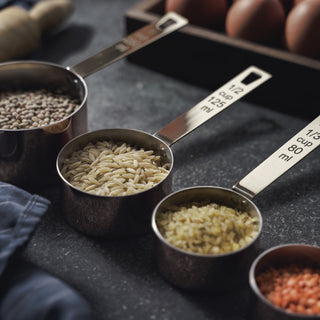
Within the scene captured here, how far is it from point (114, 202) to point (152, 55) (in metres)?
0.60

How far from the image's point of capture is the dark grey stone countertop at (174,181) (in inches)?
30.5

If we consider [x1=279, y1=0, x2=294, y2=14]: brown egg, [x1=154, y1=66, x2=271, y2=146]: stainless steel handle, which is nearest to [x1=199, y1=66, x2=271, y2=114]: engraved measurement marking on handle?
[x1=154, y1=66, x2=271, y2=146]: stainless steel handle

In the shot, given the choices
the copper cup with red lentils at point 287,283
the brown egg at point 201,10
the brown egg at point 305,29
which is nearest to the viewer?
the copper cup with red lentils at point 287,283

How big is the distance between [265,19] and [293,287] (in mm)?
635

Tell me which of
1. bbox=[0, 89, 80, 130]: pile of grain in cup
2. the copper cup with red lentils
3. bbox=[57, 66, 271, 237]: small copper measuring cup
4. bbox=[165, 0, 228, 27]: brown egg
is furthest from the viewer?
bbox=[165, 0, 228, 27]: brown egg

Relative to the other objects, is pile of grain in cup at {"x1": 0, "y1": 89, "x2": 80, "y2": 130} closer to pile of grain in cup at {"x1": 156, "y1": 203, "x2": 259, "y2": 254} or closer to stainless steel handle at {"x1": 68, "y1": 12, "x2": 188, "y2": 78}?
stainless steel handle at {"x1": 68, "y1": 12, "x2": 188, "y2": 78}

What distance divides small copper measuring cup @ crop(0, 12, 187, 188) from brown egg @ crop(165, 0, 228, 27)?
0.04m

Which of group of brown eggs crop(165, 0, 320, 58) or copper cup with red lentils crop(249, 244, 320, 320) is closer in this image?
copper cup with red lentils crop(249, 244, 320, 320)

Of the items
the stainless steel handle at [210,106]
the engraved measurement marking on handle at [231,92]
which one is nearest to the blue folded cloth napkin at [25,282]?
the stainless steel handle at [210,106]

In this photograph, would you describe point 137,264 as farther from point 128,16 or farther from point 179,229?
point 128,16

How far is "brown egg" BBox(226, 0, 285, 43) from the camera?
1152 mm

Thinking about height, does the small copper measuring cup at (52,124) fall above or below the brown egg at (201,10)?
below

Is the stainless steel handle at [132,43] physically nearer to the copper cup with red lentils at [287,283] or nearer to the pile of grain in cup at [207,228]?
the pile of grain in cup at [207,228]

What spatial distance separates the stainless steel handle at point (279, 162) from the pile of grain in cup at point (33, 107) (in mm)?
362
